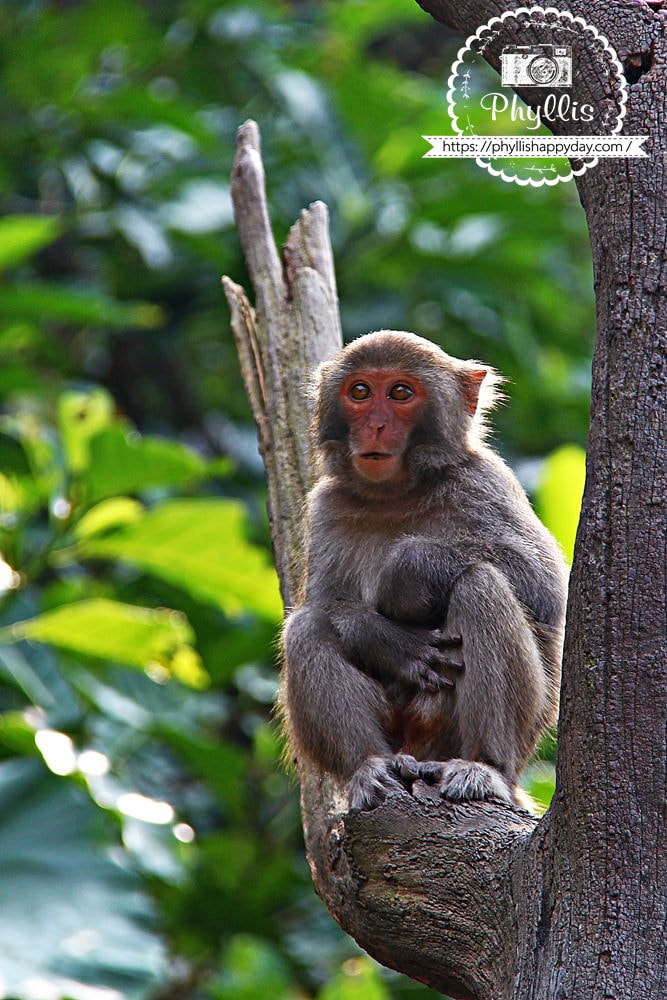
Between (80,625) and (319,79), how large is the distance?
517 cm

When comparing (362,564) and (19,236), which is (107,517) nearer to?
(19,236)

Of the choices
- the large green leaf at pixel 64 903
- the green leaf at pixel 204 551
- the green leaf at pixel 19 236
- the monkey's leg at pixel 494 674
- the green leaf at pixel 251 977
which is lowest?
the green leaf at pixel 251 977

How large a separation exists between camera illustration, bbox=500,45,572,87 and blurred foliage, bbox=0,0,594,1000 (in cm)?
309

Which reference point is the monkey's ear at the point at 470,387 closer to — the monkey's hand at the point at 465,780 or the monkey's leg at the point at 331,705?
the monkey's leg at the point at 331,705

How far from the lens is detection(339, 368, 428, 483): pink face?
3781 millimetres

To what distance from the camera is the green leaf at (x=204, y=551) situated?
6184 mm

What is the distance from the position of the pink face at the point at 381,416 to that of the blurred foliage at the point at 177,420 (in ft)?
6.54

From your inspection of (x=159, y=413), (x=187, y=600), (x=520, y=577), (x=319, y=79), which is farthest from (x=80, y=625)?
(x=319, y=79)

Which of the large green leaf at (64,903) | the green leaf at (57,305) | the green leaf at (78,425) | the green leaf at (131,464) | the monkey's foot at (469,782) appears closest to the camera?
the monkey's foot at (469,782)

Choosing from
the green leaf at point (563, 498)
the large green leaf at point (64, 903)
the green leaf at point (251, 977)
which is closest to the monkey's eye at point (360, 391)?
the green leaf at point (563, 498)

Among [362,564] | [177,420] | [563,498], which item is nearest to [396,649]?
[362,564]

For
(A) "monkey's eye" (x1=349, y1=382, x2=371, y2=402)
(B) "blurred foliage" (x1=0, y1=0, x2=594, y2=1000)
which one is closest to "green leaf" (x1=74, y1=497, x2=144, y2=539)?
(B) "blurred foliage" (x1=0, y1=0, x2=594, y2=1000)

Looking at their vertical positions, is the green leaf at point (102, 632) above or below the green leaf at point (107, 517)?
below

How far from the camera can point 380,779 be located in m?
3.30
